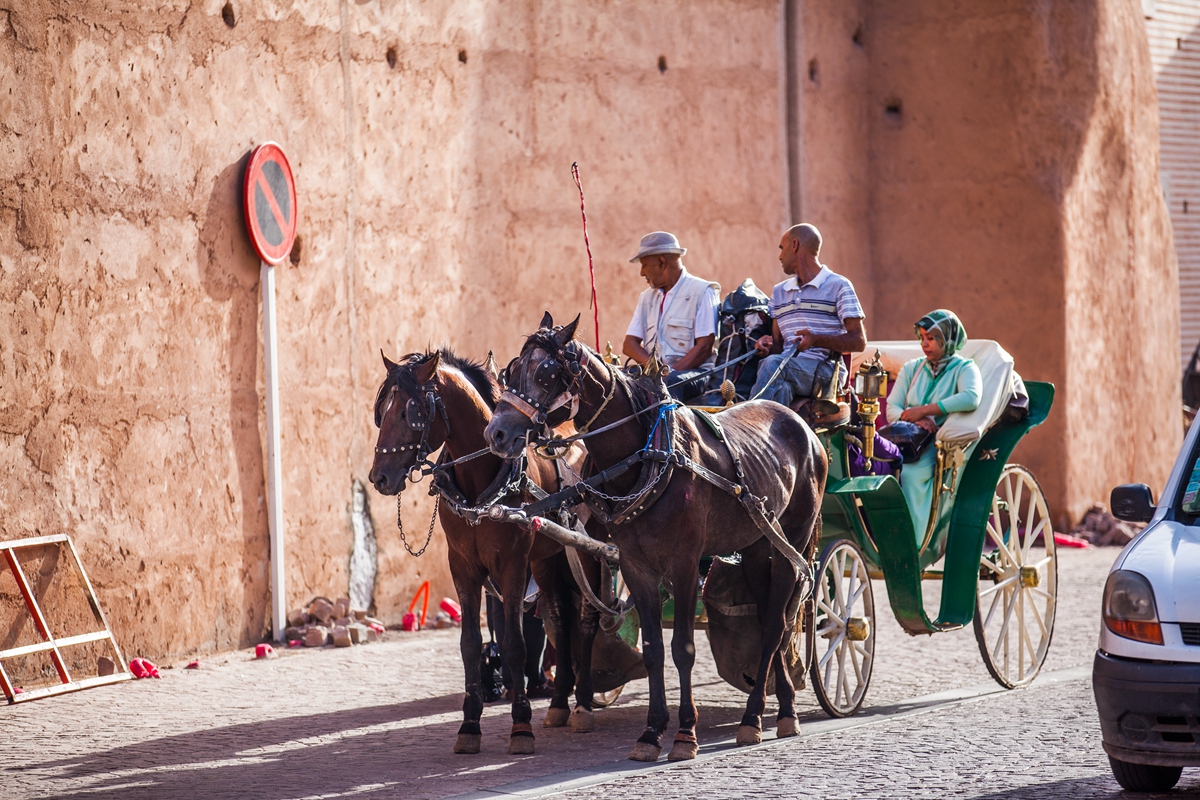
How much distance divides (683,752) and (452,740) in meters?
1.34

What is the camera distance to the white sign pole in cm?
1080

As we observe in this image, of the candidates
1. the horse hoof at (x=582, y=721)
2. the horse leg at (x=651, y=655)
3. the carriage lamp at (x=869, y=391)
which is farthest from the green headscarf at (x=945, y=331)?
the horse hoof at (x=582, y=721)

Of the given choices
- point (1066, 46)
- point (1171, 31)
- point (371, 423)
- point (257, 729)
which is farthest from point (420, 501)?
point (1171, 31)

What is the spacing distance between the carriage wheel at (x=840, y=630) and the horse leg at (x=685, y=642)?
110 centimetres

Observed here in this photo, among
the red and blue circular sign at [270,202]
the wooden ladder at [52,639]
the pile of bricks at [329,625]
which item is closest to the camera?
the wooden ladder at [52,639]

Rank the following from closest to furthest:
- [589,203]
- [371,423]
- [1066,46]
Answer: [371,423], [589,203], [1066,46]

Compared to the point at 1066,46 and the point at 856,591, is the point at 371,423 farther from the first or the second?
the point at 1066,46

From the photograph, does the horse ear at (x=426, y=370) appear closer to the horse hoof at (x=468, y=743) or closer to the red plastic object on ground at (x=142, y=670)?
the horse hoof at (x=468, y=743)

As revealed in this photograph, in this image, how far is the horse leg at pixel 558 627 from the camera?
7.93 m

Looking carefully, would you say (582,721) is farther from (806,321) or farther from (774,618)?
(806,321)

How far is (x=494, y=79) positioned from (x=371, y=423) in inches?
126

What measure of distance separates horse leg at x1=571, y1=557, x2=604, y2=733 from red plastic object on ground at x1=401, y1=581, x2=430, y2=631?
399 centimetres

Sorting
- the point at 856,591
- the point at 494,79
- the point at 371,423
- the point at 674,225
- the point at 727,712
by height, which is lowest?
the point at 727,712

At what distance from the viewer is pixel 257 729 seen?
26.4 feet
